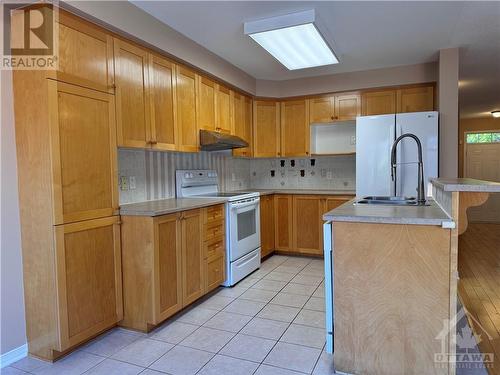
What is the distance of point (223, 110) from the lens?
394cm

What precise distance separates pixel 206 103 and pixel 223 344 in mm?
2386

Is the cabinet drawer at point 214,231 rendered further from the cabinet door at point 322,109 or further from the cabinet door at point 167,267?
the cabinet door at point 322,109

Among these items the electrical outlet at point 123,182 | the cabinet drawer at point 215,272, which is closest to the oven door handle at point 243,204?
the cabinet drawer at point 215,272

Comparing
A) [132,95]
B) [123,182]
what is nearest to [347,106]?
[132,95]

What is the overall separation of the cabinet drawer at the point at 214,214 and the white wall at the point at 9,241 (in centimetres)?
143

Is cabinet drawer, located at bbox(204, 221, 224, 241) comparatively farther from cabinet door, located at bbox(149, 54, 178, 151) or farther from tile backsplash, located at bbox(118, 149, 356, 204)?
cabinet door, located at bbox(149, 54, 178, 151)

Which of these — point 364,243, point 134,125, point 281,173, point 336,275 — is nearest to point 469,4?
point 364,243

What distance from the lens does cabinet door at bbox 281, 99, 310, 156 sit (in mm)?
4602

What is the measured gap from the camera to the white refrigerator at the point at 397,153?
3449 mm

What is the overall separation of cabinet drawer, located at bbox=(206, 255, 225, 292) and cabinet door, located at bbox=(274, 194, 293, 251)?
4.70ft

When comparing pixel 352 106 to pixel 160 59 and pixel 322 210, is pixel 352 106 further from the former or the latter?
pixel 160 59

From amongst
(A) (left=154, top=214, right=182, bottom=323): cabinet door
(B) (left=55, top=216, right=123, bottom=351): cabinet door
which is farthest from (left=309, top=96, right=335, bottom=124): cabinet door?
(B) (left=55, top=216, right=123, bottom=351): cabinet door

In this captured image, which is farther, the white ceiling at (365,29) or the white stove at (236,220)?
the white stove at (236,220)

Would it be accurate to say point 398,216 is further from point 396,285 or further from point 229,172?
point 229,172
